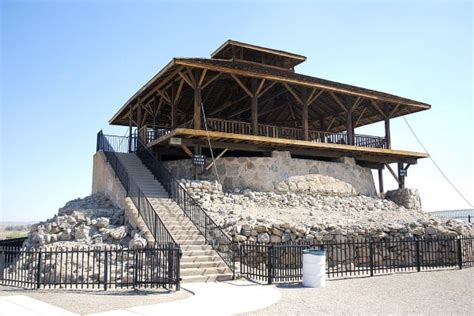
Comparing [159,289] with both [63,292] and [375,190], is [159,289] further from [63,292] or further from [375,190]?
[375,190]

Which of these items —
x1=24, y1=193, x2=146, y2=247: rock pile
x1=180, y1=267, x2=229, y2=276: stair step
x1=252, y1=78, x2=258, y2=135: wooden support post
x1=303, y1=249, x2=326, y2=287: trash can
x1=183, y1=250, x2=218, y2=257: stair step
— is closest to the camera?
x1=303, y1=249, x2=326, y2=287: trash can

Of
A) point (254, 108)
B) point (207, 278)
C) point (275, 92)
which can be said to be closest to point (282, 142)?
point (254, 108)

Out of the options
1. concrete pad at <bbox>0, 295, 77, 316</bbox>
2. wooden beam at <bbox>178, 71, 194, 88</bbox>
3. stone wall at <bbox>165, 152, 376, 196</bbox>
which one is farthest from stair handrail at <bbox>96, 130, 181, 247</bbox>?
wooden beam at <bbox>178, 71, 194, 88</bbox>

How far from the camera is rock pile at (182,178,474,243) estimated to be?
15.1m

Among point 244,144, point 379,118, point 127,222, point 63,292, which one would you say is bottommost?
point 63,292

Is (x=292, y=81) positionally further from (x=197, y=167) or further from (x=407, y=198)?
(x=407, y=198)

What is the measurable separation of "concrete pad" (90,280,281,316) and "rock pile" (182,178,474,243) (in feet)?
11.9

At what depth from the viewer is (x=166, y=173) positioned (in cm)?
1814

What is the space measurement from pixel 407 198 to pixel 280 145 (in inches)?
378

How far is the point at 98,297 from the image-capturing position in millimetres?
9867

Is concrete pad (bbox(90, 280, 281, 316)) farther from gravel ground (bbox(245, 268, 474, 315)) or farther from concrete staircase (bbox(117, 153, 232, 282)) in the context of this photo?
concrete staircase (bbox(117, 153, 232, 282))

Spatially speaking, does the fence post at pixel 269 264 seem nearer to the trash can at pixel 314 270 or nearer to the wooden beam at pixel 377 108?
the trash can at pixel 314 270

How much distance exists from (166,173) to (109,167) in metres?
3.97

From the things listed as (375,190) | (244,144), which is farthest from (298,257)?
(375,190)
